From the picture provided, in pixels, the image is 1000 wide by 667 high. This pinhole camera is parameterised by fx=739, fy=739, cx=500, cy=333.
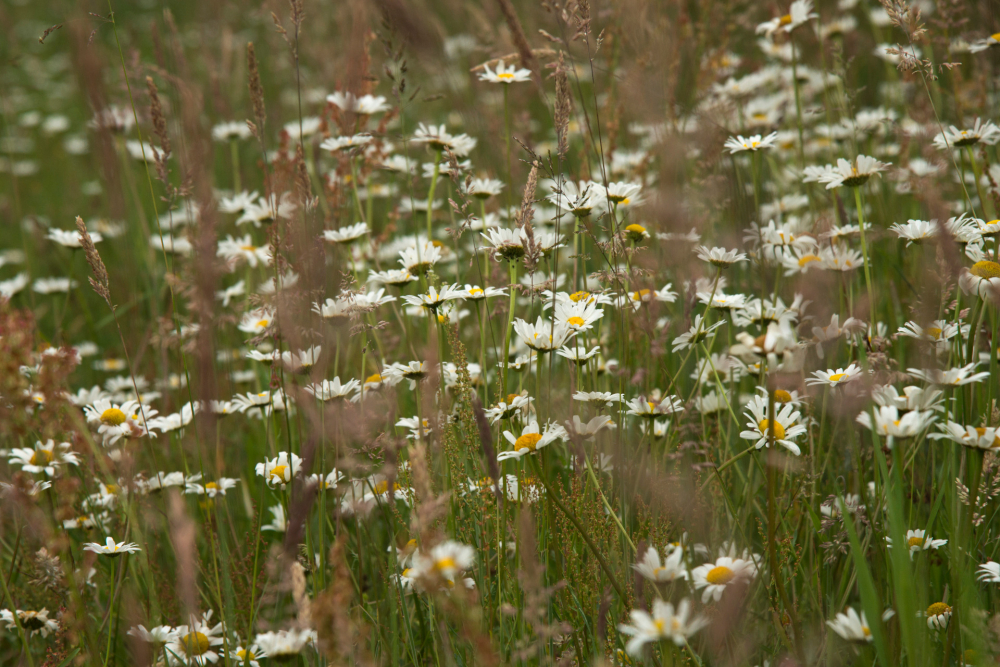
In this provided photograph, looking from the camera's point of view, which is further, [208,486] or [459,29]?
[459,29]


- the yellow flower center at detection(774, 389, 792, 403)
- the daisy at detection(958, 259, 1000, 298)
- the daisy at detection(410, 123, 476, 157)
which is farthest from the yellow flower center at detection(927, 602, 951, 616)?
the daisy at detection(410, 123, 476, 157)

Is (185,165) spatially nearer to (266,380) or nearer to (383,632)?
(266,380)

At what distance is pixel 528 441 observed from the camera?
1.40 metres

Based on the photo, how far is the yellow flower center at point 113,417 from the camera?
6.17 ft

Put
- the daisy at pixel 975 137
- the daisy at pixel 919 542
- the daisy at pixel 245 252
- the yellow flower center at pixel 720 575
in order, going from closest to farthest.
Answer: the yellow flower center at pixel 720 575 < the daisy at pixel 919 542 < the daisy at pixel 975 137 < the daisy at pixel 245 252

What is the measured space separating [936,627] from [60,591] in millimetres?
1658

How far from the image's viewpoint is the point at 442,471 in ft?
5.76

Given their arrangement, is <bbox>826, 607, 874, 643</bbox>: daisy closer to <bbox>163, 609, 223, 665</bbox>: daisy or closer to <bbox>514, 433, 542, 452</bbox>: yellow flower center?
<bbox>514, 433, 542, 452</bbox>: yellow flower center

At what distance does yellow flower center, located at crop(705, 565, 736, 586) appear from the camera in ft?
4.01

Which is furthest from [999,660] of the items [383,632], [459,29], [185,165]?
[459,29]

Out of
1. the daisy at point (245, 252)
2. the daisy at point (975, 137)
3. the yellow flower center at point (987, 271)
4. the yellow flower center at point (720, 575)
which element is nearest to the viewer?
the yellow flower center at point (720, 575)

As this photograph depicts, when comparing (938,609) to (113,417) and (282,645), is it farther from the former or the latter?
(113,417)

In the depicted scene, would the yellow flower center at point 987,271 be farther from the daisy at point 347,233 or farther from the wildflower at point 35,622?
the wildflower at point 35,622

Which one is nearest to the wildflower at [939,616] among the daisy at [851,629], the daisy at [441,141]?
the daisy at [851,629]
